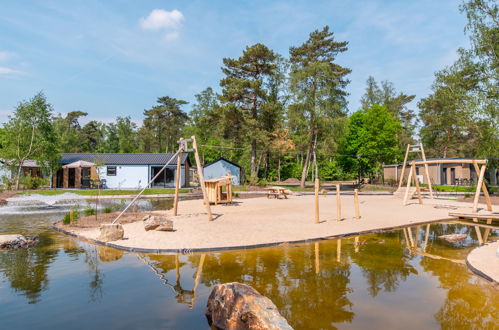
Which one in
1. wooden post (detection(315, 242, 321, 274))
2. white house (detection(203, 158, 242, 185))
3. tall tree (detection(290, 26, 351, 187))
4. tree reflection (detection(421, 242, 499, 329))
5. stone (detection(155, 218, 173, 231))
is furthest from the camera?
white house (detection(203, 158, 242, 185))

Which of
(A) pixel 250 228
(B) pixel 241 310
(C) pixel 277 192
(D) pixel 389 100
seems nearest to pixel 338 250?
(A) pixel 250 228

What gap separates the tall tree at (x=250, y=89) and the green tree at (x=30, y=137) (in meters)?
19.1

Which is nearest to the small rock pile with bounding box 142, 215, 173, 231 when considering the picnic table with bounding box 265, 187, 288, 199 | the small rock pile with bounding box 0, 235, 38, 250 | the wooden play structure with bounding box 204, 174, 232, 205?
the small rock pile with bounding box 0, 235, 38, 250

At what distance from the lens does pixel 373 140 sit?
4281cm

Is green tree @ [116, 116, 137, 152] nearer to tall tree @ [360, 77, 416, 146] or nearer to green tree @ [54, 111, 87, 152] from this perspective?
green tree @ [54, 111, 87, 152]

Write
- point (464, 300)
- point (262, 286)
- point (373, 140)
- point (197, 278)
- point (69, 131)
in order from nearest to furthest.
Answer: point (464, 300) < point (262, 286) < point (197, 278) < point (373, 140) < point (69, 131)

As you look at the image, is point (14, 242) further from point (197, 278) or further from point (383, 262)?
point (383, 262)

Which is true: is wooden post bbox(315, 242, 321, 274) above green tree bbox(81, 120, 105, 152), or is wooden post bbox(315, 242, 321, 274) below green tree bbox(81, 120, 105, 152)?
below

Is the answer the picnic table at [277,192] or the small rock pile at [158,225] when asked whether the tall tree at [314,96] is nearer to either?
the picnic table at [277,192]

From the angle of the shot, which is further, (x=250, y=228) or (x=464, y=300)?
(x=250, y=228)

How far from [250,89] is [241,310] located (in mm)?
34899

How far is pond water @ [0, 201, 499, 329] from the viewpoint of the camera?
475cm

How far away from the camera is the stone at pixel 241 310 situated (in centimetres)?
396

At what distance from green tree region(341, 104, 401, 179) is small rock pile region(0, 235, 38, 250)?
1467 inches
